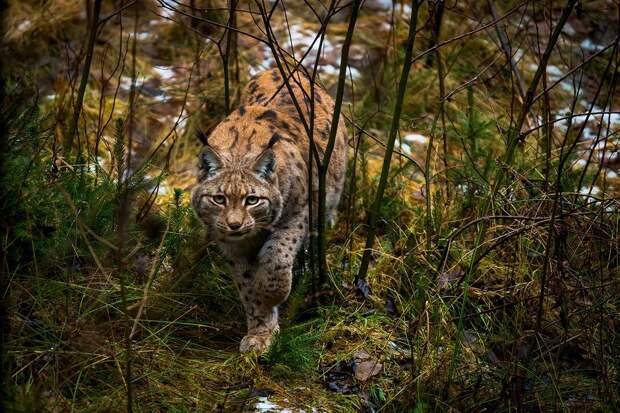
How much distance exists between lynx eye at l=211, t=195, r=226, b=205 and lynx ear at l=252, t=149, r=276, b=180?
247mm

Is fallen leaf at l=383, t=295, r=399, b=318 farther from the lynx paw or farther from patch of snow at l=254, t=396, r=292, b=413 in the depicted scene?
patch of snow at l=254, t=396, r=292, b=413

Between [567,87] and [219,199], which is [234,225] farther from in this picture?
[567,87]

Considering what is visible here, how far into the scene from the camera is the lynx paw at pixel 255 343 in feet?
13.9

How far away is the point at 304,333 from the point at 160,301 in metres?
0.84

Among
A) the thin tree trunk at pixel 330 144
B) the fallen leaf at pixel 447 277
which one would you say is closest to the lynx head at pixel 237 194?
the thin tree trunk at pixel 330 144

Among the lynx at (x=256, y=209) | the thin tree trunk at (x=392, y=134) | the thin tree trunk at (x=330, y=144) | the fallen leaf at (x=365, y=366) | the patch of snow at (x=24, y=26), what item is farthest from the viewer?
the patch of snow at (x=24, y=26)

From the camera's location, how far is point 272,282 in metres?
4.34

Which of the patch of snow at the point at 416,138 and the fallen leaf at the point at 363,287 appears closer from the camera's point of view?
the fallen leaf at the point at 363,287

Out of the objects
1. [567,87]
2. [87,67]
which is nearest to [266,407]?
[87,67]

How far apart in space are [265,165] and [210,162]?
335 mm

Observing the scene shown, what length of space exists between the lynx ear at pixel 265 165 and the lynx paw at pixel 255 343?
36.9 inches

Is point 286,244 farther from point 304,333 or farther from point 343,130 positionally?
point 343,130

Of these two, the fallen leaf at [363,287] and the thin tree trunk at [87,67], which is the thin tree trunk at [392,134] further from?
the thin tree trunk at [87,67]

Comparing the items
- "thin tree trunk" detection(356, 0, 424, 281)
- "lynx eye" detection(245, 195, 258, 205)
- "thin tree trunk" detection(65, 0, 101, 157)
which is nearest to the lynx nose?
"lynx eye" detection(245, 195, 258, 205)
